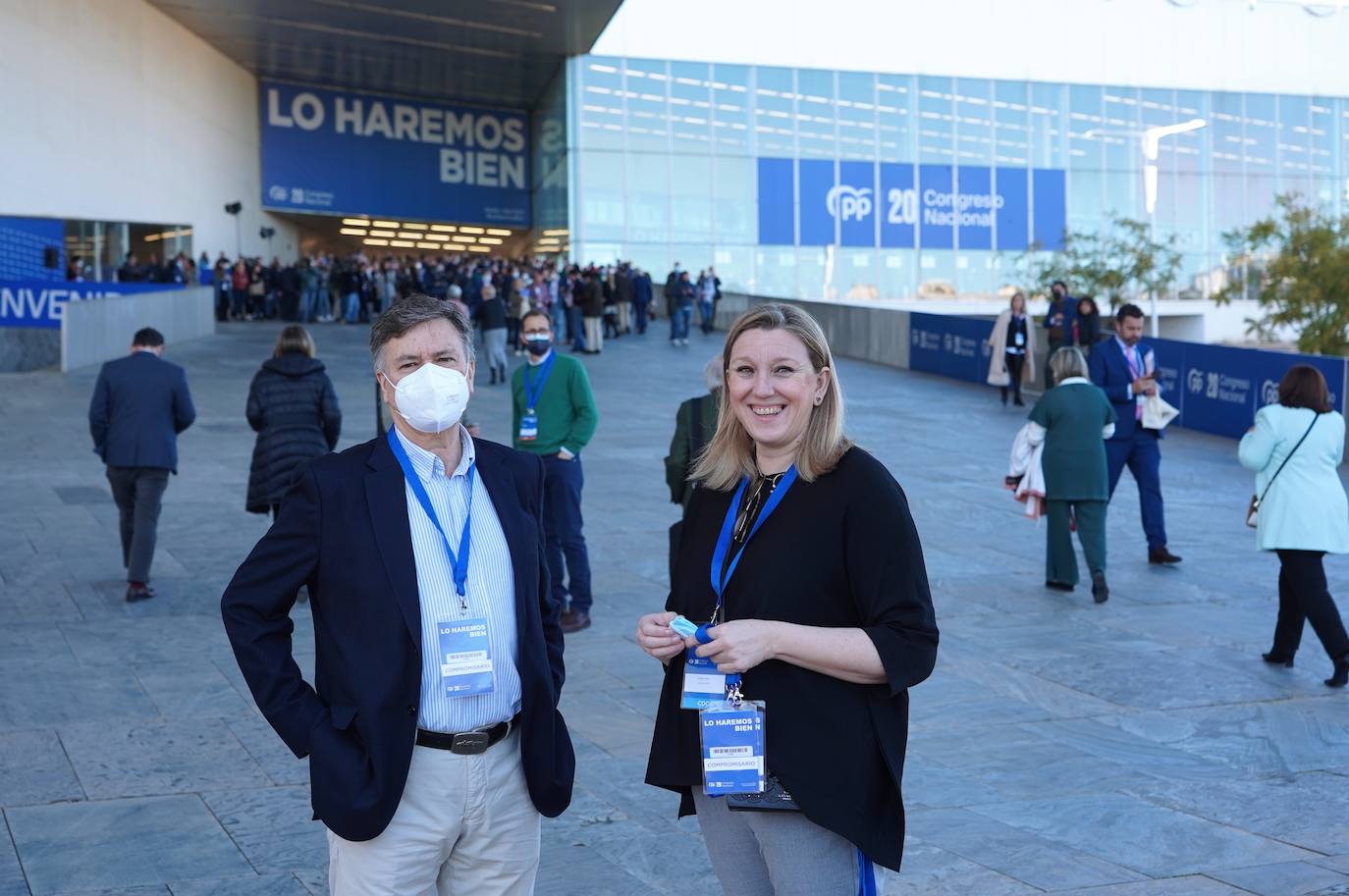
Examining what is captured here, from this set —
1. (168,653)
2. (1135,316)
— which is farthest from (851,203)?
(168,653)

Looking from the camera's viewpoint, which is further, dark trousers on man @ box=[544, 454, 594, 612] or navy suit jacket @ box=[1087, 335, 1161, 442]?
navy suit jacket @ box=[1087, 335, 1161, 442]

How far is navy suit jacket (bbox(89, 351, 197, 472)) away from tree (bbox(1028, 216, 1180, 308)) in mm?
32528

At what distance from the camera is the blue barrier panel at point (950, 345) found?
26.3 metres

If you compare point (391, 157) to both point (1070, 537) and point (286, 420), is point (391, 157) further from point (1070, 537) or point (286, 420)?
point (1070, 537)

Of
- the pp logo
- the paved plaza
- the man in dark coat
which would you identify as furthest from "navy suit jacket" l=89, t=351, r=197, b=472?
the pp logo

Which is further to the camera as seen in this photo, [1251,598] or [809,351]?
[1251,598]

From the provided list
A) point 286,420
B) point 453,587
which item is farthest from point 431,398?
point 286,420

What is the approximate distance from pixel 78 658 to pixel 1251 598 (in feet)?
23.4

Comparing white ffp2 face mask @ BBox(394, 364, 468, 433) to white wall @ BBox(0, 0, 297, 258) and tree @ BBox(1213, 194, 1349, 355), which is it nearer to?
white wall @ BBox(0, 0, 297, 258)

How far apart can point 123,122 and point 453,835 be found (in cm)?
3556

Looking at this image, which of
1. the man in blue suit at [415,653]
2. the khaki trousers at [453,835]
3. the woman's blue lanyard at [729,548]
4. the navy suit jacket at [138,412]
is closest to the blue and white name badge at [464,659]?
the man in blue suit at [415,653]

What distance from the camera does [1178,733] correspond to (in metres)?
6.75

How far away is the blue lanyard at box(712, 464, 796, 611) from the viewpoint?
9.30 feet

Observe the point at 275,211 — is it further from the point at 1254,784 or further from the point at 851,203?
the point at 1254,784
